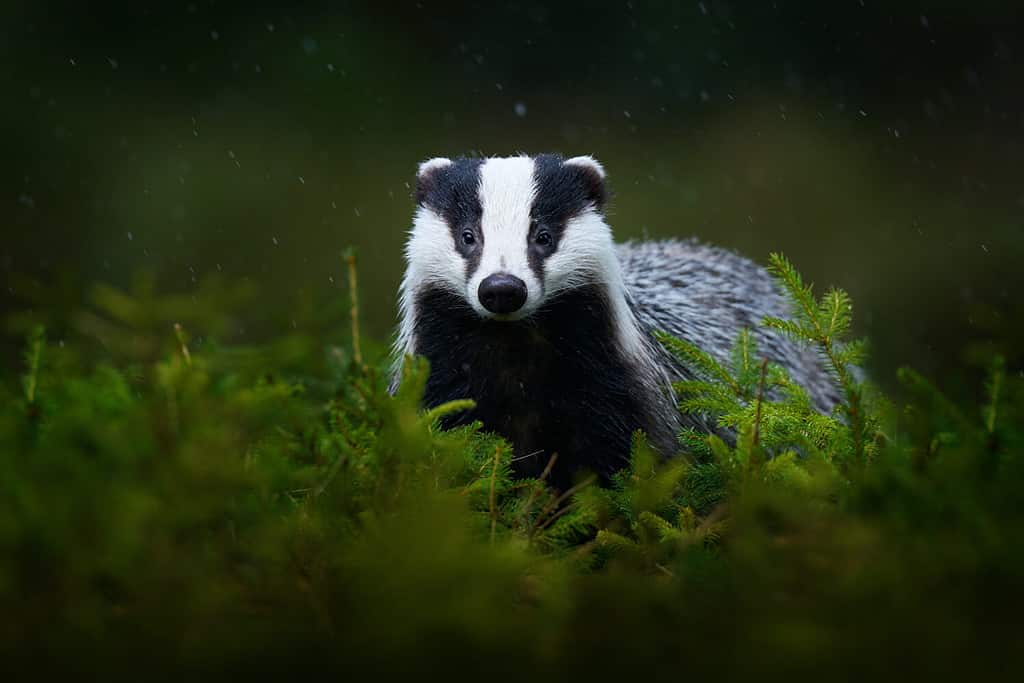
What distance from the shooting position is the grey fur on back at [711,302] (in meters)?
3.95

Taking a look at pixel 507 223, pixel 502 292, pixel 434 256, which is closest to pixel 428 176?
pixel 434 256

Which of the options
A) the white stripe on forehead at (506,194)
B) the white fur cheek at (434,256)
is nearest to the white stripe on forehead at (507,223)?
the white stripe on forehead at (506,194)

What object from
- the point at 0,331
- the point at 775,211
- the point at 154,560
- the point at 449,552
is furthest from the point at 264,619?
the point at 775,211

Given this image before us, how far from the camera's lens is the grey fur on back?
395 cm

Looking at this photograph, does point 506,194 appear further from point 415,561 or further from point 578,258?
point 415,561

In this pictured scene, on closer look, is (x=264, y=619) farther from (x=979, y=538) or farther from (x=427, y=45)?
(x=427, y=45)

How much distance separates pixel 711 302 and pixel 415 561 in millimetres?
2984

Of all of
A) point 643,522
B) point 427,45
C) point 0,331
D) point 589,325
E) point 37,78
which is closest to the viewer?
point 643,522

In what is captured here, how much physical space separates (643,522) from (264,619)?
0.90 metres

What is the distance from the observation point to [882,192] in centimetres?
1041

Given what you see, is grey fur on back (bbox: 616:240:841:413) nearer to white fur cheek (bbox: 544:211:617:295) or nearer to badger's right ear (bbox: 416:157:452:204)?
white fur cheek (bbox: 544:211:617:295)

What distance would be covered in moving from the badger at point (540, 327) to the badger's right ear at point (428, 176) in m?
0.04


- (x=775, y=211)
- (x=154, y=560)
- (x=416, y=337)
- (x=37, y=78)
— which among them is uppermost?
(x=37, y=78)

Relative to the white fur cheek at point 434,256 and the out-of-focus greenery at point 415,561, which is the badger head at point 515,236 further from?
the out-of-focus greenery at point 415,561
